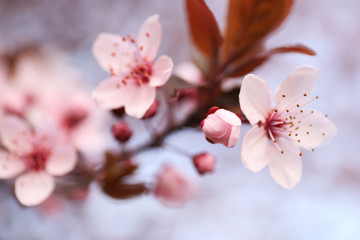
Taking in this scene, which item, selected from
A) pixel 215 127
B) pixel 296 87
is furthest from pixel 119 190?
pixel 296 87

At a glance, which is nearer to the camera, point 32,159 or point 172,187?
point 32,159

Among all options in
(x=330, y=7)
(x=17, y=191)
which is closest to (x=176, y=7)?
(x=330, y=7)

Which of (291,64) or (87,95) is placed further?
(291,64)

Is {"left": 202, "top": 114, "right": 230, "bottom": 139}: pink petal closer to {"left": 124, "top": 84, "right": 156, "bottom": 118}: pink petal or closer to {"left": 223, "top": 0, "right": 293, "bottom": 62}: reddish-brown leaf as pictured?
{"left": 124, "top": 84, "right": 156, "bottom": 118}: pink petal

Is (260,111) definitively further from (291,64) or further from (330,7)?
(330,7)

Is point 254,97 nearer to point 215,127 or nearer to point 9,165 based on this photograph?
point 215,127

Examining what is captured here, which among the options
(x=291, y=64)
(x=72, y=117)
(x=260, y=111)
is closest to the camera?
(x=260, y=111)
